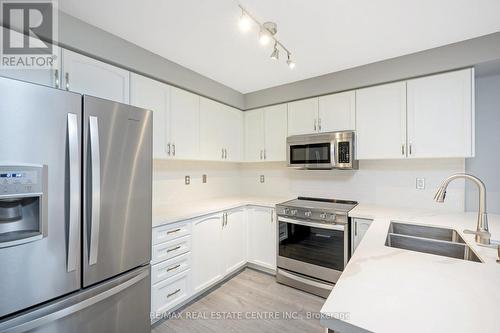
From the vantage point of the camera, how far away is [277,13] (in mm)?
1498

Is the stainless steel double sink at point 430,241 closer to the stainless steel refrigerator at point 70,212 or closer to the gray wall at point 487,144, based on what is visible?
the gray wall at point 487,144

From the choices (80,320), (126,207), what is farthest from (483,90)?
(80,320)

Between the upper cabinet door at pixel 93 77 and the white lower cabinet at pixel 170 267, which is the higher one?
the upper cabinet door at pixel 93 77

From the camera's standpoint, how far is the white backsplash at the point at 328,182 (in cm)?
227

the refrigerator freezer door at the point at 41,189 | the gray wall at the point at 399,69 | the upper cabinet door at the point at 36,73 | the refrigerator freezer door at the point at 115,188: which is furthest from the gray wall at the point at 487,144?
the upper cabinet door at the point at 36,73

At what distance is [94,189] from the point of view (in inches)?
49.5

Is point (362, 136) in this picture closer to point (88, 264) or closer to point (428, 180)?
point (428, 180)

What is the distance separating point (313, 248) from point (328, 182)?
0.90 metres

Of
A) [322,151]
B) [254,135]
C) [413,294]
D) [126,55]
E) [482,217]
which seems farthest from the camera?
[254,135]

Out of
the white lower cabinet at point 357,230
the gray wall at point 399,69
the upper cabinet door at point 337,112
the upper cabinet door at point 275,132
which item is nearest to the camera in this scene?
the gray wall at point 399,69

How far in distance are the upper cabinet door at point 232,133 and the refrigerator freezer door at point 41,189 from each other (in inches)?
71.9

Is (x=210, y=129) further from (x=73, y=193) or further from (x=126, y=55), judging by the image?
(x=73, y=193)

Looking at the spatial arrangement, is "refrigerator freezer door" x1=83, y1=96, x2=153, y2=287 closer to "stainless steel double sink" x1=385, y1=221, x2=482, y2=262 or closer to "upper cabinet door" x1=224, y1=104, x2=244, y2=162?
"upper cabinet door" x1=224, y1=104, x2=244, y2=162

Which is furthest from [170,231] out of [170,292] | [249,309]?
[249,309]
